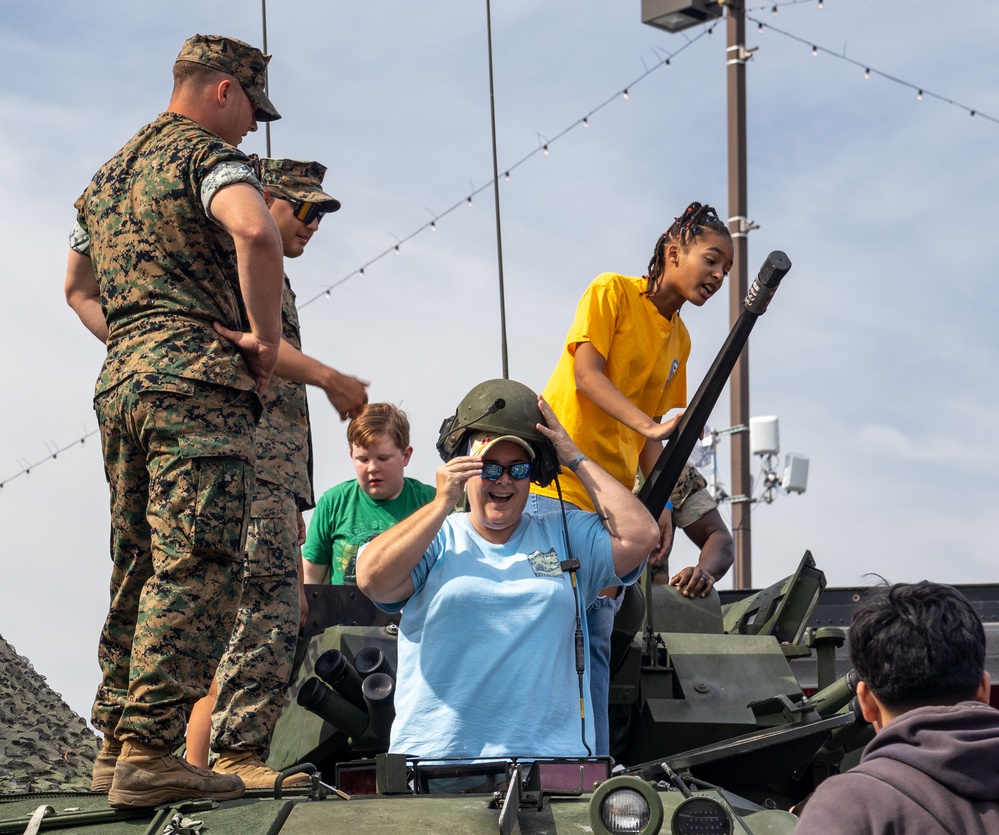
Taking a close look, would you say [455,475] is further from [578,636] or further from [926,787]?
[926,787]

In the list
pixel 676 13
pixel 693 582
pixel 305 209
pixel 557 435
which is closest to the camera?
pixel 557 435

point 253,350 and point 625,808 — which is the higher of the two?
point 253,350

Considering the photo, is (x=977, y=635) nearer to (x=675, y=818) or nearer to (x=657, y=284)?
(x=675, y=818)

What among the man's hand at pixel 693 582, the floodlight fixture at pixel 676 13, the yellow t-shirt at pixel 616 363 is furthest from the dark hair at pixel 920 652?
the floodlight fixture at pixel 676 13

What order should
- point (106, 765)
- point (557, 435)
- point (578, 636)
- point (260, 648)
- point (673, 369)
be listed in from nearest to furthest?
point (106, 765) → point (578, 636) → point (557, 435) → point (260, 648) → point (673, 369)

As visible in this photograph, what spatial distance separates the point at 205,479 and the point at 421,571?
674 millimetres

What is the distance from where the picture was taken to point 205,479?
13.5 ft

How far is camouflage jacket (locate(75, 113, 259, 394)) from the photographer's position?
422 cm

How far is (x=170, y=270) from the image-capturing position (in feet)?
14.2

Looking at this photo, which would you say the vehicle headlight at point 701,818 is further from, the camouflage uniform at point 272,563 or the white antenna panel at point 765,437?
the white antenna panel at point 765,437

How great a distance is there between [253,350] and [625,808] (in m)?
1.60

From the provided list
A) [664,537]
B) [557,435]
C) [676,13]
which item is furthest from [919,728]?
[676,13]

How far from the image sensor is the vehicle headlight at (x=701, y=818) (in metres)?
3.37

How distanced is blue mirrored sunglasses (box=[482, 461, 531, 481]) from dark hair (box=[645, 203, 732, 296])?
126 centimetres
